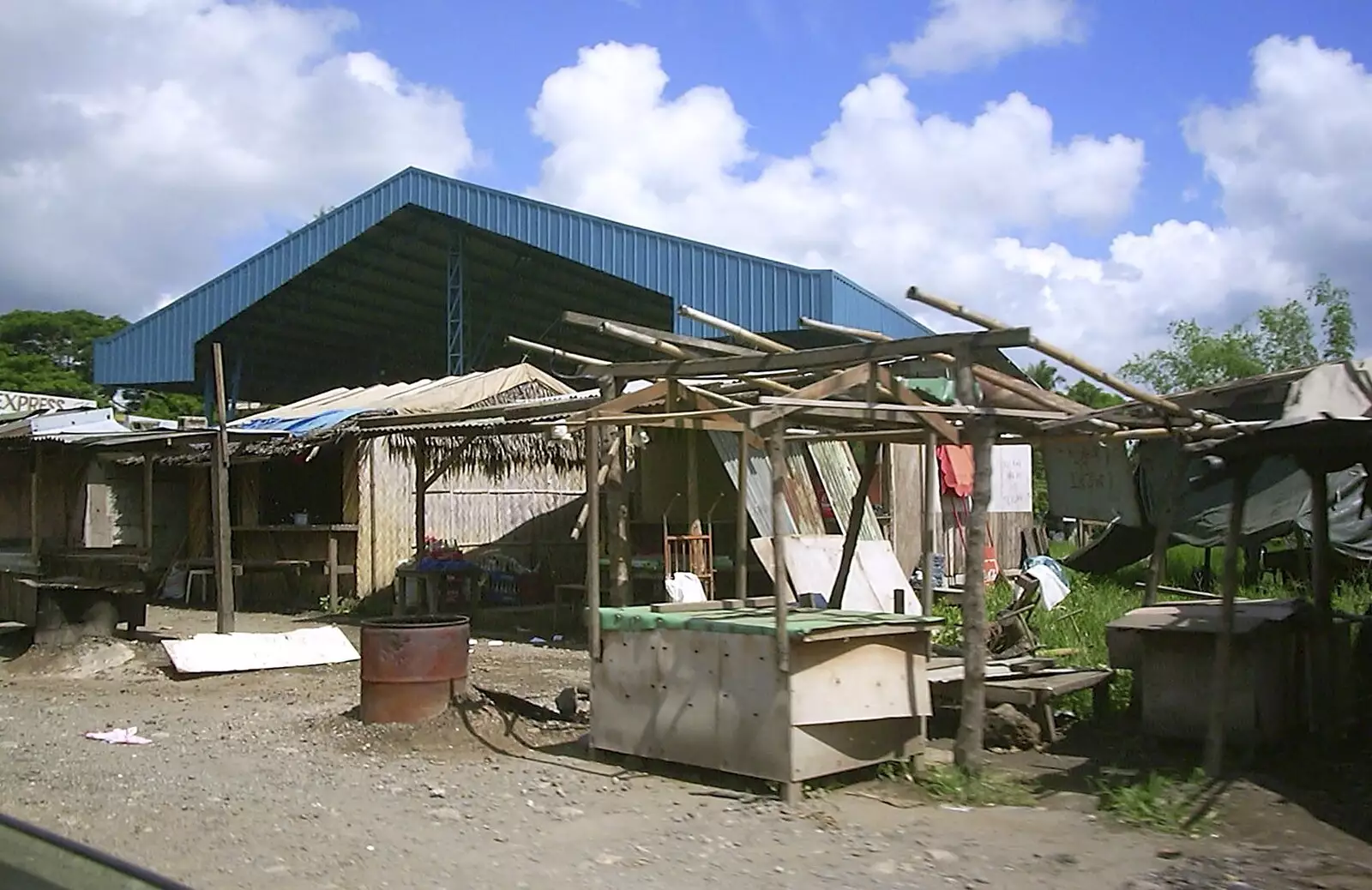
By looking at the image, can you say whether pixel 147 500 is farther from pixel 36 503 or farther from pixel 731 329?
pixel 731 329

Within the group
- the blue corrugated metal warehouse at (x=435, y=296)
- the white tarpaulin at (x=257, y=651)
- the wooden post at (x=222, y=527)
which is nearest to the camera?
the white tarpaulin at (x=257, y=651)

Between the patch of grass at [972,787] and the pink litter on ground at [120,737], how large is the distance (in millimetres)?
5423

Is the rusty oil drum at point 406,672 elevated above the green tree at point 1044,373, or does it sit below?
below

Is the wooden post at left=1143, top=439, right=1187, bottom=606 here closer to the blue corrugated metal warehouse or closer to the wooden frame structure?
the wooden frame structure

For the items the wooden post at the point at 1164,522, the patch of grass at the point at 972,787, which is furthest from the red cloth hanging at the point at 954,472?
the patch of grass at the point at 972,787

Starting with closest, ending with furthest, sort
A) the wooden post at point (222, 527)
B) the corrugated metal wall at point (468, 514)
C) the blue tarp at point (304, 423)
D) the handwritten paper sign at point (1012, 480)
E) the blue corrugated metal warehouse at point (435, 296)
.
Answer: the wooden post at point (222, 527)
the blue tarp at point (304, 423)
the blue corrugated metal warehouse at point (435, 296)
the corrugated metal wall at point (468, 514)
the handwritten paper sign at point (1012, 480)

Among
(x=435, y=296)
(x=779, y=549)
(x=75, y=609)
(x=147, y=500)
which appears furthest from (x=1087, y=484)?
(x=435, y=296)

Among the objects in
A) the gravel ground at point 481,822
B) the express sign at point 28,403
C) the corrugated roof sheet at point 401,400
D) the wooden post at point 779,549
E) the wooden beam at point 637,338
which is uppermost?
the express sign at point 28,403

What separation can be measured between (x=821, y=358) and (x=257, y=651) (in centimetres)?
752

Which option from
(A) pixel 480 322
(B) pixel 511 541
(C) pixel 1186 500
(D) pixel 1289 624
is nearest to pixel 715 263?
(B) pixel 511 541

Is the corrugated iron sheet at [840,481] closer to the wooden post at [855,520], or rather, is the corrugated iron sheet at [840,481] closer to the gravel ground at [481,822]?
the wooden post at [855,520]

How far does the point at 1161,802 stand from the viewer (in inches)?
266

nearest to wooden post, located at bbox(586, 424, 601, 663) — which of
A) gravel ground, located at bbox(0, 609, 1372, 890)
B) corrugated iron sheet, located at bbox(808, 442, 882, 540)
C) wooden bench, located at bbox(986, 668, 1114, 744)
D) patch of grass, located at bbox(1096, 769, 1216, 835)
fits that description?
gravel ground, located at bbox(0, 609, 1372, 890)

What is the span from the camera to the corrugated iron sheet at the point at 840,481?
50.9 ft
